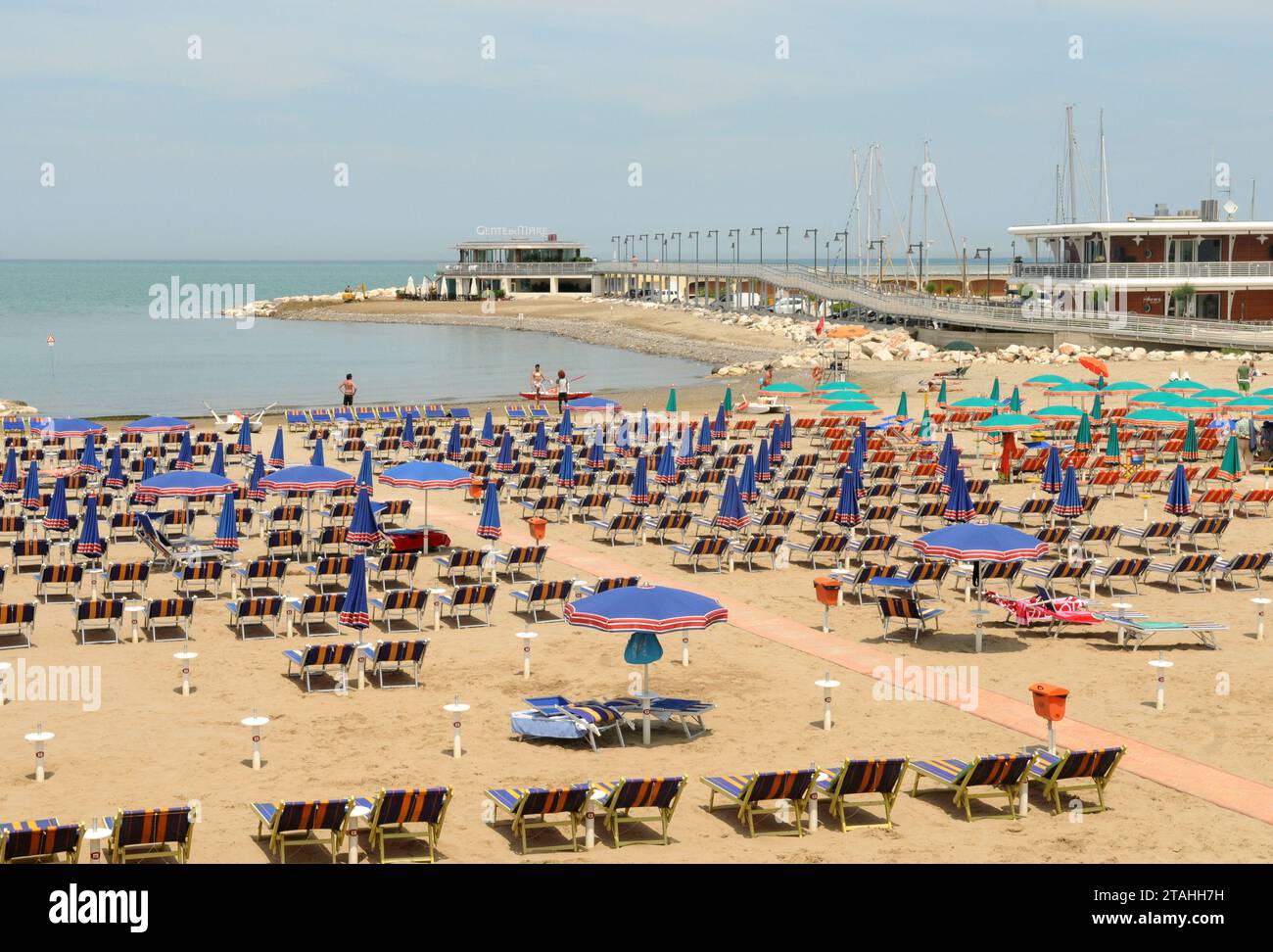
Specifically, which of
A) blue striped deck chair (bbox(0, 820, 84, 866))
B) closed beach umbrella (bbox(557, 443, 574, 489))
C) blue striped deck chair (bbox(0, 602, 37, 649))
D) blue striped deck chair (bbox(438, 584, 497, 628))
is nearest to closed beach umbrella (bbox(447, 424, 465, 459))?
closed beach umbrella (bbox(557, 443, 574, 489))

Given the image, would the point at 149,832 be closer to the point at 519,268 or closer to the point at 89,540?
the point at 89,540

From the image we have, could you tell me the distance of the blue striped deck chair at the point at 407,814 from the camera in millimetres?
9844

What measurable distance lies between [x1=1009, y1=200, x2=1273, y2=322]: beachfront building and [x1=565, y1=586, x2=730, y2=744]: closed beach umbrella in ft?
175

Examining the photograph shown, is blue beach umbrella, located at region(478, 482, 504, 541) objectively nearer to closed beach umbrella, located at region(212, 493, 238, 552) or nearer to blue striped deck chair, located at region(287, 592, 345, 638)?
blue striped deck chair, located at region(287, 592, 345, 638)

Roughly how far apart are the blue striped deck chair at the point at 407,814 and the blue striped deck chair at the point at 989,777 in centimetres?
378

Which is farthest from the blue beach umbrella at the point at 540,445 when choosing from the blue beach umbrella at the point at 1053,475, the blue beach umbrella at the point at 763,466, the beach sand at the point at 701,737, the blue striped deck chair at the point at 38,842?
the blue striped deck chair at the point at 38,842

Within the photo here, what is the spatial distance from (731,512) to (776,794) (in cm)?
1081

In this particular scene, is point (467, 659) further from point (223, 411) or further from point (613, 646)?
point (223, 411)

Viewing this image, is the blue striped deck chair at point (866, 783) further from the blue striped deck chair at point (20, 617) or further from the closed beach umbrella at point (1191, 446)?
the closed beach umbrella at point (1191, 446)

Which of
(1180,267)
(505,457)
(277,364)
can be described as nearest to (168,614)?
(505,457)

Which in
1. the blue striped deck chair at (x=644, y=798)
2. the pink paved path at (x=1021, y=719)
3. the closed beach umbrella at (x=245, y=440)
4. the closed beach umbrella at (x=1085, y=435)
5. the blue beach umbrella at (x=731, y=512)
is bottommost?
the pink paved path at (x=1021, y=719)

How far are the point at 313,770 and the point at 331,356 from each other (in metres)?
74.6

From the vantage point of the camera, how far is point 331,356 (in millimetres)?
84375
